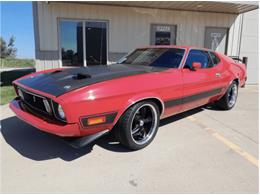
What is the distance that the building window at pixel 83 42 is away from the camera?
8391 millimetres

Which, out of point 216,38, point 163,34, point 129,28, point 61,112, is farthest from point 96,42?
point 61,112

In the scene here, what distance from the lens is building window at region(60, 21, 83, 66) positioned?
834 cm

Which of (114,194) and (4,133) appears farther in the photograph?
(4,133)

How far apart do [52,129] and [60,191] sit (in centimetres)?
71

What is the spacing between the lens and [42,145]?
3.53 metres

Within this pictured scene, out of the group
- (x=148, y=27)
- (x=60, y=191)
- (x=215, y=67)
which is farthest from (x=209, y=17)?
(x=60, y=191)

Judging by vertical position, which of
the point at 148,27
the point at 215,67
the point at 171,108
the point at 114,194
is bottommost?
the point at 114,194

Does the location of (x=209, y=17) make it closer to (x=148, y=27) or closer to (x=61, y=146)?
(x=148, y=27)

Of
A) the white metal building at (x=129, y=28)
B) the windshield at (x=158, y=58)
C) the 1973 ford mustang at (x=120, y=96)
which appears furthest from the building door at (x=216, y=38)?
the windshield at (x=158, y=58)

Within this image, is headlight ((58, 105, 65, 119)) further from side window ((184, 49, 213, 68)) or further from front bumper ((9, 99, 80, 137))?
side window ((184, 49, 213, 68))

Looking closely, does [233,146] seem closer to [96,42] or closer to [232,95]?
[232,95]

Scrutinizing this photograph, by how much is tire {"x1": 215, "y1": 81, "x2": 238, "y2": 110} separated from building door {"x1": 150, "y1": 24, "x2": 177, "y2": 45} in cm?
426

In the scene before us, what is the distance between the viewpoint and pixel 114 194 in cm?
246

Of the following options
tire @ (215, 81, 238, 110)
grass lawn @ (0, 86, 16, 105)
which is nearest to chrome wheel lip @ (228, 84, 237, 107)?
tire @ (215, 81, 238, 110)
